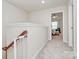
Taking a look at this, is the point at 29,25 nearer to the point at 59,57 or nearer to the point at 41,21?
the point at 59,57

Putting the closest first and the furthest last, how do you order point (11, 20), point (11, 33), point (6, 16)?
point (11, 33), point (6, 16), point (11, 20)

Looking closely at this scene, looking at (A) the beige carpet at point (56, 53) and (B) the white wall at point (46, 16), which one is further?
(B) the white wall at point (46, 16)

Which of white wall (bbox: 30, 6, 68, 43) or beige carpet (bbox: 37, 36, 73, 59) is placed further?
white wall (bbox: 30, 6, 68, 43)

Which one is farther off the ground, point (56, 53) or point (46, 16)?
point (46, 16)

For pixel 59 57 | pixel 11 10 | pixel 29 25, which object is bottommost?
pixel 59 57

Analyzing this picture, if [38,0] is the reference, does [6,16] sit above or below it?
below

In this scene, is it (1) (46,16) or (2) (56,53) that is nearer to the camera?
(2) (56,53)

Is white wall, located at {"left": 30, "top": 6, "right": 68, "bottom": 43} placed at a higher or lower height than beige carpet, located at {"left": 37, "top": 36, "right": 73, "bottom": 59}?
higher

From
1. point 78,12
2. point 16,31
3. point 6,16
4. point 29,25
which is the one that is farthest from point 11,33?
point 78,12

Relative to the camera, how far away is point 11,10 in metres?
5.19

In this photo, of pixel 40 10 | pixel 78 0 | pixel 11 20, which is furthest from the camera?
pixel 40 10

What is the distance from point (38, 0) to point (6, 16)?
1.78m

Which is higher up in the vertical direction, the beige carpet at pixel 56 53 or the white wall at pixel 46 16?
the white wall at pixel 46 16

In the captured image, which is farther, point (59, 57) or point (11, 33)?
point (59, 57)
